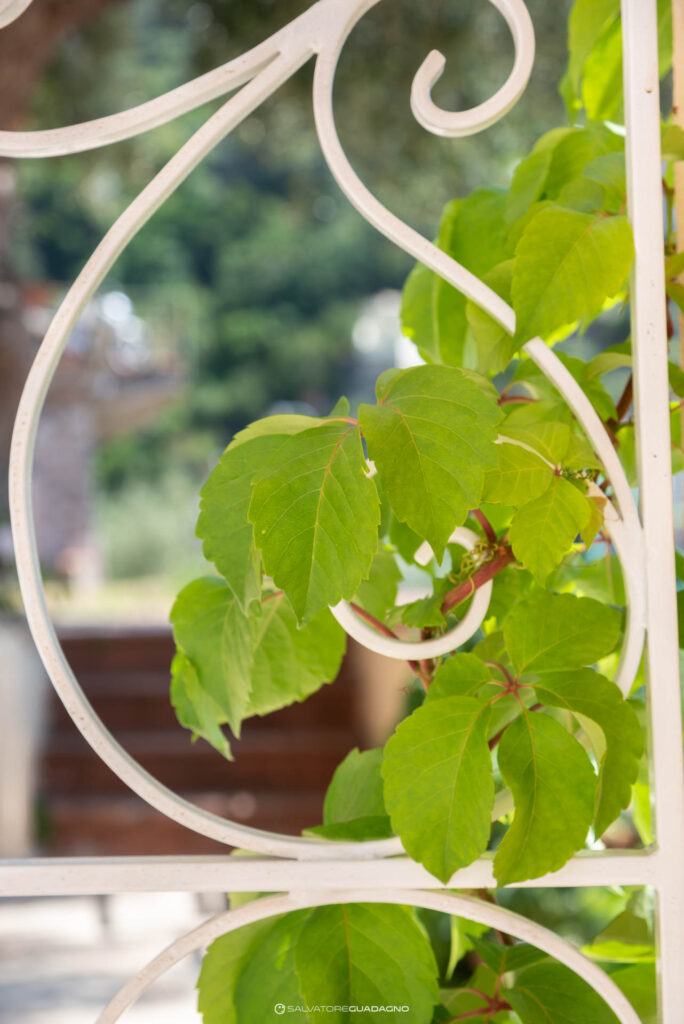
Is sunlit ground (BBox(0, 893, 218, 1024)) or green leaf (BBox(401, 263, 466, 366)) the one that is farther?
sunlit ground (BBox(0, 893, 218, 1024))

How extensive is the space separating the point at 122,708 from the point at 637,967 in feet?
11.6

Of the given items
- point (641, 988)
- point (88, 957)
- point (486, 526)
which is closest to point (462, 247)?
point (486, 526)

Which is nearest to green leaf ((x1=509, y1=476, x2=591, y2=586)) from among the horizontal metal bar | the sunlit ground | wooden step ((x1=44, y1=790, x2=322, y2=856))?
the horizontal metal bar

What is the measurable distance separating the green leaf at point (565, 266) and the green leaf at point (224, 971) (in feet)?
0.93

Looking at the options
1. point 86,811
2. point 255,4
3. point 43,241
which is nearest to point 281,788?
point 86,811

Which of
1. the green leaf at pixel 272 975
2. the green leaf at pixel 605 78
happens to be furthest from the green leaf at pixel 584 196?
the green leaf at pixel 272 975

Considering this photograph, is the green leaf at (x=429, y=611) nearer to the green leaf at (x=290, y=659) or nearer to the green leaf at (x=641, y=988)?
the green leaf at (x=290, y=659)

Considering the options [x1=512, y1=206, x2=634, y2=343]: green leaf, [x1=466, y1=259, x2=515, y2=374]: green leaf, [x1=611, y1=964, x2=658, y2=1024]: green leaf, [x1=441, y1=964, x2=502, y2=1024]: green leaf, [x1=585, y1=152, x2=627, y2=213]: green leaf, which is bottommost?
[x1=611, y1=964, x2=658, y2=1024]: green leaf

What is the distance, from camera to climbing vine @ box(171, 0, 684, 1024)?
0.96ft

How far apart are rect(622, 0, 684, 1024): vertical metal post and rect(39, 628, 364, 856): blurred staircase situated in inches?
110

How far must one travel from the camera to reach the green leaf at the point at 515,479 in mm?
326

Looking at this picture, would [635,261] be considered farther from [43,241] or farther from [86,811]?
[43,241]

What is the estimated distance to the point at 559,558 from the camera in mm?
322

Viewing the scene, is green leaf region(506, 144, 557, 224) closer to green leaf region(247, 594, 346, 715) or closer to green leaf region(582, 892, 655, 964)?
green leaf region(247, 594, 346, 715)
